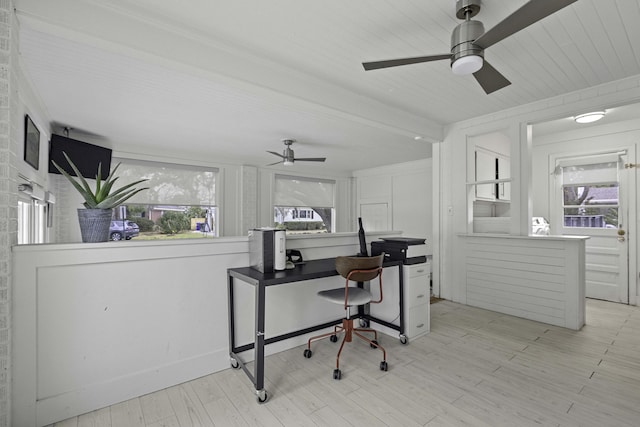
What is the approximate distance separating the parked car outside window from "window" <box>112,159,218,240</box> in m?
0.07

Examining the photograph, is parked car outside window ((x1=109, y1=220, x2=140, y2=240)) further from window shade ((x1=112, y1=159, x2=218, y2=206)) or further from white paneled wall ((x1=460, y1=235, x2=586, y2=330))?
white paneled wall ((x1=460, y1=235, x2=586, y2=330))

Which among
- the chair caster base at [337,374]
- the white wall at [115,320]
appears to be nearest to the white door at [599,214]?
the chair caster base at [337,374]

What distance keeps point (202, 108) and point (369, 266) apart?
104 inches

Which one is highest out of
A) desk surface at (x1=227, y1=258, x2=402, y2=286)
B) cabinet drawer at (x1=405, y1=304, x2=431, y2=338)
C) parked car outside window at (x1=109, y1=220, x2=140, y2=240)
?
parked car outside window at (x1=109, y1=220, x2=140, y2=240)

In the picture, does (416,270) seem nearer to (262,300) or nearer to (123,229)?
(262,300)

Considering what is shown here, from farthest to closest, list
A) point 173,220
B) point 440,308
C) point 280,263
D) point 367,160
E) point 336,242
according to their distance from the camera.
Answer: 1. point 367,160
2. point 173,220
3. point 440,308
4. point 336,242
5. point 280,263

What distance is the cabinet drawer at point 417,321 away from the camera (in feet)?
9.29

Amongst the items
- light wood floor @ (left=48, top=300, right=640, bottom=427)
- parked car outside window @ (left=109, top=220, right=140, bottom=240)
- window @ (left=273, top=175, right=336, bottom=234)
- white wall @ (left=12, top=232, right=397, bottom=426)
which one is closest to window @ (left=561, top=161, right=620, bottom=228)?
light wood floor @ (left=48, top=300, right=640, bottom=427)

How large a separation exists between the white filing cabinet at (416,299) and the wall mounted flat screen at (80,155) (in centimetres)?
424

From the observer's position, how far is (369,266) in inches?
93.3

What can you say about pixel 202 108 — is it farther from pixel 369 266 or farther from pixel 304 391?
pixel 304 391

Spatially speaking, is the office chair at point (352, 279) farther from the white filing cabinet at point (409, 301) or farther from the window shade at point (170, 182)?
the window shade at point (170, 182)

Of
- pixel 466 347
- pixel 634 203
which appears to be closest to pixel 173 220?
pixel 466 347

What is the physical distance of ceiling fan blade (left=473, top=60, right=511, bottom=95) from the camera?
2.01 meters
